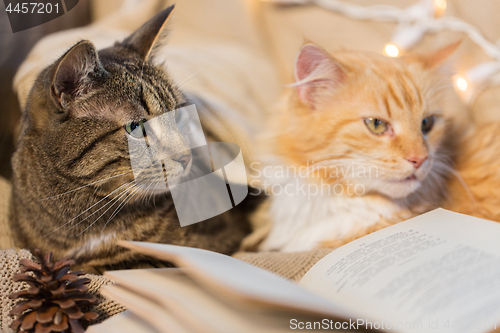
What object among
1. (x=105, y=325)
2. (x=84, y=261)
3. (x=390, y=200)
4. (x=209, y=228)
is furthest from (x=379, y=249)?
(x=84, y=261)

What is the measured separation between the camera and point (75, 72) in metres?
0.60

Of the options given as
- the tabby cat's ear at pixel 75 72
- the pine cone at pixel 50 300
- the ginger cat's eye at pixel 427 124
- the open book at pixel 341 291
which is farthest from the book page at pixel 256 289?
the ginger cat's eye at pixel 427 124

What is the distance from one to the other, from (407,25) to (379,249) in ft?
2.64

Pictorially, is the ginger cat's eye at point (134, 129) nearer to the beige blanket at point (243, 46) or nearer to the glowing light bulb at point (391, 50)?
the beige blanket at point (243, 46)

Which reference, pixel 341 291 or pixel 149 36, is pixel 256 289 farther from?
pixel 149 36

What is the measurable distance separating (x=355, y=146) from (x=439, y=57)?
1.27ft

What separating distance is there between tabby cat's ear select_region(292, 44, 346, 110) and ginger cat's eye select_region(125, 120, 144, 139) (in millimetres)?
440

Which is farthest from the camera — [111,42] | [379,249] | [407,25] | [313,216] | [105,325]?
[407,25]

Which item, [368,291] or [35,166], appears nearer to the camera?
[368,291]

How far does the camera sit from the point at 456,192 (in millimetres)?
957

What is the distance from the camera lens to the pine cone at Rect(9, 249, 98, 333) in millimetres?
523

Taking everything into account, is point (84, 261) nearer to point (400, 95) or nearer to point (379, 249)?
point (379, 249)

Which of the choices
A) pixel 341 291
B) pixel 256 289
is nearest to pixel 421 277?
pixel 341 291

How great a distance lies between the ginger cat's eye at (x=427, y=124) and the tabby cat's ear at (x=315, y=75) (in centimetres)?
27
